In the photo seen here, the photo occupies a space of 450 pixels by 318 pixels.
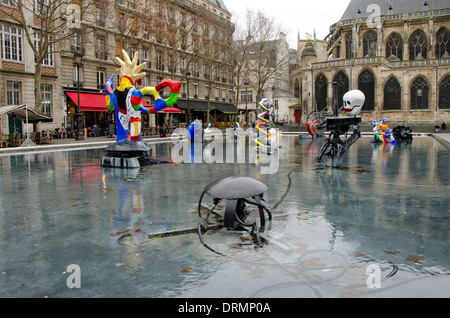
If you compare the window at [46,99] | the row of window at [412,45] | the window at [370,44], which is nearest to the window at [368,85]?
the row of window at [412,45]

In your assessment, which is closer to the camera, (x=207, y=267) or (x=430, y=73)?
(x=207, y=267)

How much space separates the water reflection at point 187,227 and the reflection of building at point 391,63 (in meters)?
39.5

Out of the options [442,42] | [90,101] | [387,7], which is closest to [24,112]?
[90,101]

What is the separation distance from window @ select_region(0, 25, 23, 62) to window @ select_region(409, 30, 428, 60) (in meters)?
48.5

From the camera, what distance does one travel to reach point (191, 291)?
3225mm

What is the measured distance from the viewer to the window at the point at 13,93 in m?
26.6

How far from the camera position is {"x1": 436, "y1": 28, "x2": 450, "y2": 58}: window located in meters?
49.7

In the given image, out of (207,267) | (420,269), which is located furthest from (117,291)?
(420,269)

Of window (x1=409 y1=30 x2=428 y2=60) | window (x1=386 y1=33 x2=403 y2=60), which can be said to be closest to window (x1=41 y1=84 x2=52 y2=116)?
window (x1=386 y1=33 x2=403 y2=60)

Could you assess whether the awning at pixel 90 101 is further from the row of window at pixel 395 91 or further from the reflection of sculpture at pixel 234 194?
the reflection of sculpture at pixel 234 194

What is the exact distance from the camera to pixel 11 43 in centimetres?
2658

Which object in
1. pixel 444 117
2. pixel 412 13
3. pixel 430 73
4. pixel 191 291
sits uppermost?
pixel 412 13
